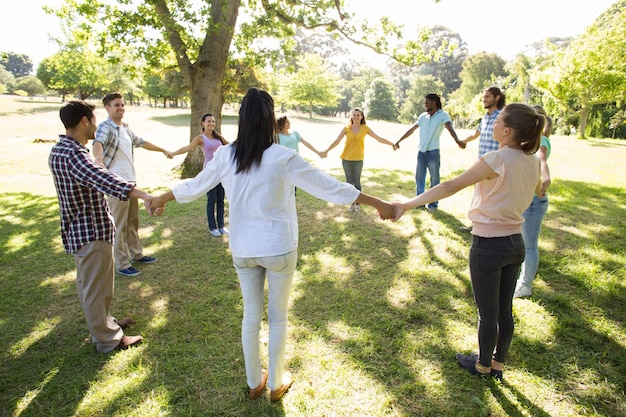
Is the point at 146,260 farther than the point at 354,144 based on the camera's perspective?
No

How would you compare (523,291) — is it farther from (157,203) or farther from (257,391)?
(157,203)

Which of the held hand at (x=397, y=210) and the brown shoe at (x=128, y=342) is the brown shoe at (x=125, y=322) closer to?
the brown shoe at (x=128, y=342)

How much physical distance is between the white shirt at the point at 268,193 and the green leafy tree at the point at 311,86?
43.4m

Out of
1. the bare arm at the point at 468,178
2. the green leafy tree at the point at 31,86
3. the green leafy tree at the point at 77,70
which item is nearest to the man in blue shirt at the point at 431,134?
the bare arm at the point at 468,178

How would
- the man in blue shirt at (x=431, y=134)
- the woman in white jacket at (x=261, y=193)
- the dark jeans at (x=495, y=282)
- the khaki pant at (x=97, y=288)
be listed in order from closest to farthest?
the woman in white jacket at (x=261, y=193) → the dark jeans at (x=495, y=282) → the khaki pant at (x=97, y=288) → the man in blue shirt at (x=431, y=134)

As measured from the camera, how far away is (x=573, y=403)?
2.78 m

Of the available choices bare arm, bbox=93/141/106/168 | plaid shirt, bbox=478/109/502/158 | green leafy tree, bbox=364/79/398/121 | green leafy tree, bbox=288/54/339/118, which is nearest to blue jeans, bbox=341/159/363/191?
plaid shirt, bbox=478/109/502/158

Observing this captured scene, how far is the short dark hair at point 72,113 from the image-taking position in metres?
3.13

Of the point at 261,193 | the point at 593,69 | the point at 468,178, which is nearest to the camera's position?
the point at 261,193

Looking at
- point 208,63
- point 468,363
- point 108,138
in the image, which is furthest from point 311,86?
point 468,363

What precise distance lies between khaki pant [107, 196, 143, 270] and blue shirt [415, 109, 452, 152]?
18.3 feet

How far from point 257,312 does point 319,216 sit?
16.6 feet

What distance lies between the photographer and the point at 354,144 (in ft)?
23.9

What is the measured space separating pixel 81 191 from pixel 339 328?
2834mm
